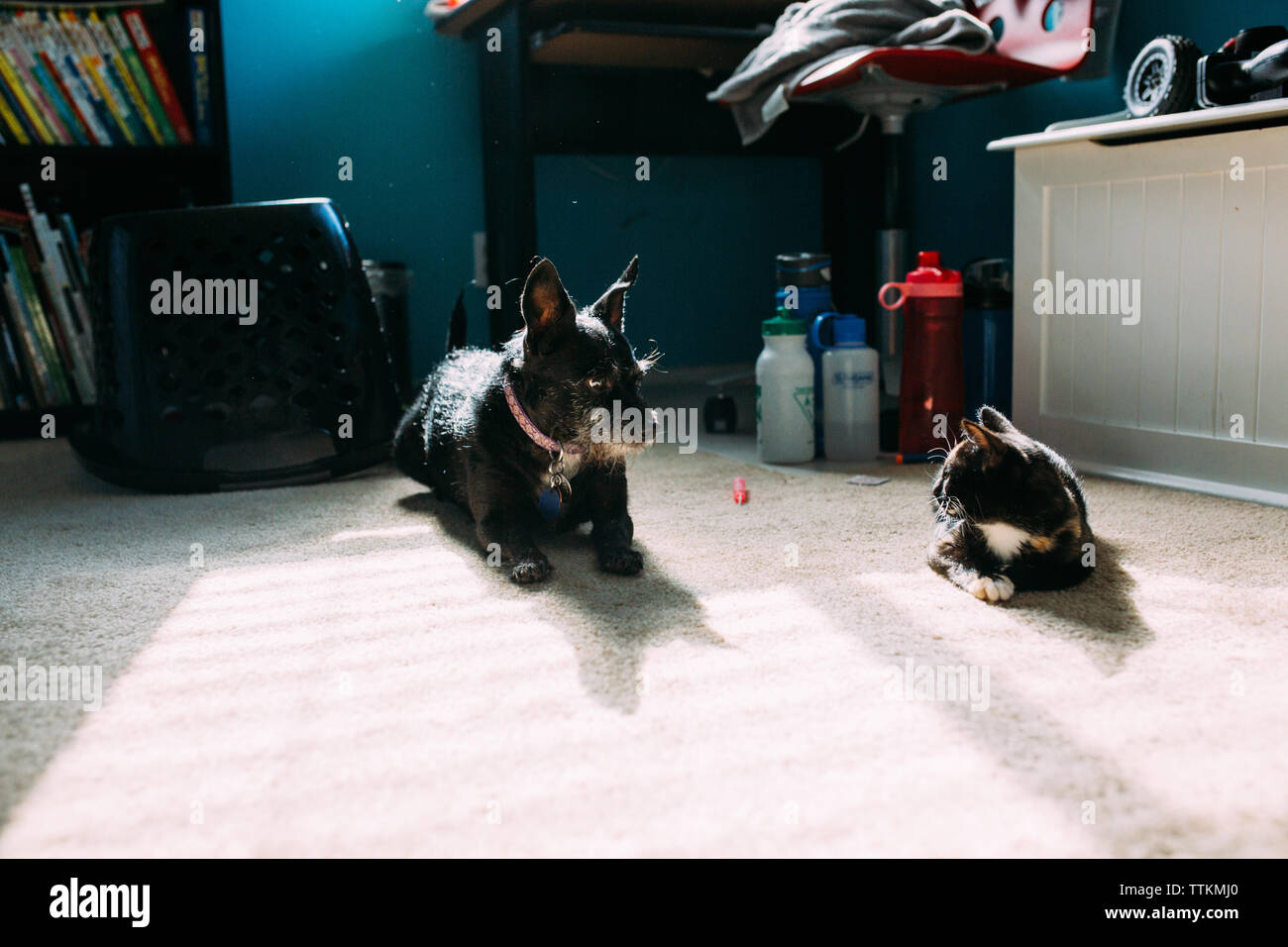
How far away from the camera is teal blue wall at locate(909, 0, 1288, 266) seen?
239cm

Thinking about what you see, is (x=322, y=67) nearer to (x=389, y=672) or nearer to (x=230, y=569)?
(x=230, y=569)

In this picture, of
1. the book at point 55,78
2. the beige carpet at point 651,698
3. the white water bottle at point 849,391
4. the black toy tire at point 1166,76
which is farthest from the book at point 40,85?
the black toy tire at point 1166,76

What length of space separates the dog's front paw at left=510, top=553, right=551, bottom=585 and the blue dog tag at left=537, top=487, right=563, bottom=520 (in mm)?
125

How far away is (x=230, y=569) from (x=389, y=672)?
57 cm

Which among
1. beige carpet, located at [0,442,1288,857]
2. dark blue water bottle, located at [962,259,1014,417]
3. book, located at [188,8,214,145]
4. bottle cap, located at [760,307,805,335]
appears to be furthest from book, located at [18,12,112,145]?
dark blue water bottle, located at [962,259,1014,417]

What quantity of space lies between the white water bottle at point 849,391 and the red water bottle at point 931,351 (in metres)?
0.08

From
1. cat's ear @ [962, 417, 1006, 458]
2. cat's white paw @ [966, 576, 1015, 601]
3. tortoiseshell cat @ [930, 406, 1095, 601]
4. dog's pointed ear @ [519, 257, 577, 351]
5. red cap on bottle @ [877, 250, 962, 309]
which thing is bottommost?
cat's white paw @ [966, 576, 1015, 601]

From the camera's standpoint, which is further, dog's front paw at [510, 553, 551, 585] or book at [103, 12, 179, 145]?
book at [103, 12, 179, 145]

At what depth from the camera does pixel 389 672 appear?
1266mm

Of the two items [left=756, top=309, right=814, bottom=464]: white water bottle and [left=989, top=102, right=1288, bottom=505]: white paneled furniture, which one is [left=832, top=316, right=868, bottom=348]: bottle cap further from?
[left=989, top=102, right=1288, bottom=505]: white paneled furniture

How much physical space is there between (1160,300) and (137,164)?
2640 millimetres

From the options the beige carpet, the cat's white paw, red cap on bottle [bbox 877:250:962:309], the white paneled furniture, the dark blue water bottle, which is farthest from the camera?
the dark blue water bottle
